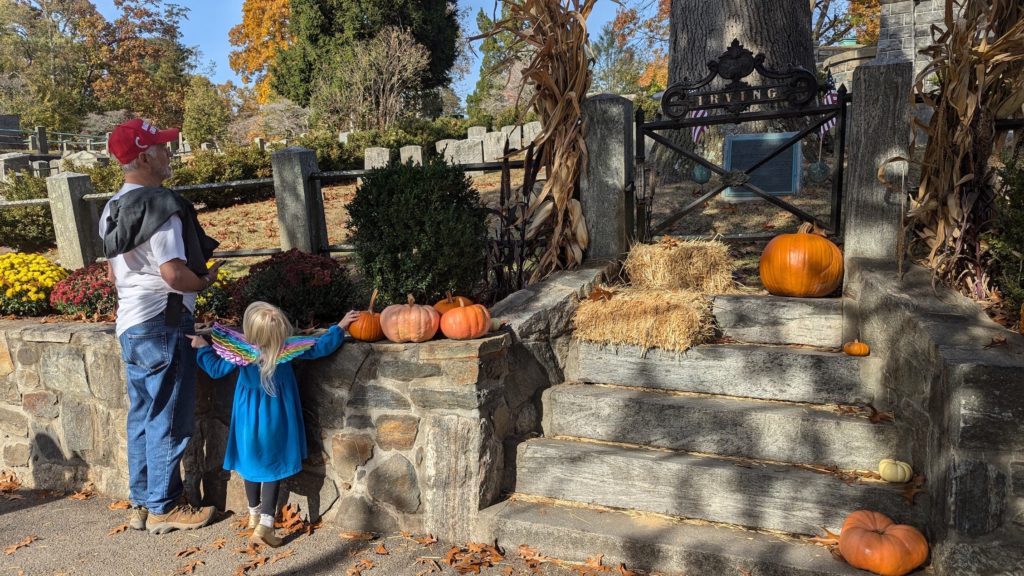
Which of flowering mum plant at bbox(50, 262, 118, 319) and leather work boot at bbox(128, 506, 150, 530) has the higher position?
flowering mum plant at bbox(50, 262, 118, 319)

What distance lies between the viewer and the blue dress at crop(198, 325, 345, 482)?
11.9 ft

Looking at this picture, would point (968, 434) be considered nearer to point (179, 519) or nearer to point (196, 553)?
point (196, 553)

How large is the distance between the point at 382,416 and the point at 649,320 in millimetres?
1640

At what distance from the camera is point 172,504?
387cm

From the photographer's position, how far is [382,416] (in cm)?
372

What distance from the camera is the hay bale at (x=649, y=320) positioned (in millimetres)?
3982

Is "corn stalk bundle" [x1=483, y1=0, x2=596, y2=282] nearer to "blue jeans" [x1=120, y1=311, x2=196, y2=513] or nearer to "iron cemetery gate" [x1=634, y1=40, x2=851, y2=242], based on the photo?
"iron cemetery gate" [x1=634, y1=40, x2=851, y2=242]

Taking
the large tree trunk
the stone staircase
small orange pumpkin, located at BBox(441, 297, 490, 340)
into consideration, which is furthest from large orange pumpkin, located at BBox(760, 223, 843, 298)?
the large tree trunk

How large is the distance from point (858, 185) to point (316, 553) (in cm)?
383

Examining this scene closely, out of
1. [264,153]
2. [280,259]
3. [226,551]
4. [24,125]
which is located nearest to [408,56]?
[264,153]

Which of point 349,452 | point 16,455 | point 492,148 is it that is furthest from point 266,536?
point 492,148

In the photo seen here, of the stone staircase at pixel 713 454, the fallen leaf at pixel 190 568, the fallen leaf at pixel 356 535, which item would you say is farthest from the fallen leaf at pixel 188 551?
the stone staircase at pixel 713 454

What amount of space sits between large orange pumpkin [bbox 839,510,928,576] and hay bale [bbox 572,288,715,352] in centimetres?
136

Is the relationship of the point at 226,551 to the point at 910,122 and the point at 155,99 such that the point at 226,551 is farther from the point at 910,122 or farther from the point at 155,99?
the point at 155,99
